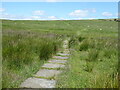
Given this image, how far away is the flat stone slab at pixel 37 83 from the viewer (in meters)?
3.04

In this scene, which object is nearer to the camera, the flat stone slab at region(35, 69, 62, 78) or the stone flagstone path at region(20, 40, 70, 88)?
the stone flagstone path at region(20, 40, 70, 88)

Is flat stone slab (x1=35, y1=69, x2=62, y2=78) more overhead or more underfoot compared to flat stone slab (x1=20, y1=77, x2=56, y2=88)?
more overhead

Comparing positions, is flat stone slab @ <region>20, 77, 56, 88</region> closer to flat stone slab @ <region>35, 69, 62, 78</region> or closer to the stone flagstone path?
the stone flagstone path

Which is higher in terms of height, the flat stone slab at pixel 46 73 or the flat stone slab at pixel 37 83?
the flat stone slab at pixel 46 73

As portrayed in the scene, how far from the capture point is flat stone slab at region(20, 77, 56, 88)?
3039mm

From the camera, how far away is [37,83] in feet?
10.4

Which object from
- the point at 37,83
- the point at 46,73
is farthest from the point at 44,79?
the point at 46,73

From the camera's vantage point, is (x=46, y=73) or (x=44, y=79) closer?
(x=44, y=79)

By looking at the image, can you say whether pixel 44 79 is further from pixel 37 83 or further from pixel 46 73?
pixel 46 73

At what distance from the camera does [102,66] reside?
15.8 ft

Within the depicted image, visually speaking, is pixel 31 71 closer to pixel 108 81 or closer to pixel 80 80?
pixel 80 80

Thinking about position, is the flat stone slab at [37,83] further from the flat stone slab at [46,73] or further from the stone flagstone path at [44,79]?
the flat stone slab at [46,73]

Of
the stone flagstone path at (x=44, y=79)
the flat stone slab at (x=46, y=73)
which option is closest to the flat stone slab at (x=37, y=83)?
the stone flagstone path at (x=44, y=79)

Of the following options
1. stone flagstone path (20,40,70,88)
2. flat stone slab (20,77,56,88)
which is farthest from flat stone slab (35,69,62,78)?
flat stone slab (20,77,56,88)
